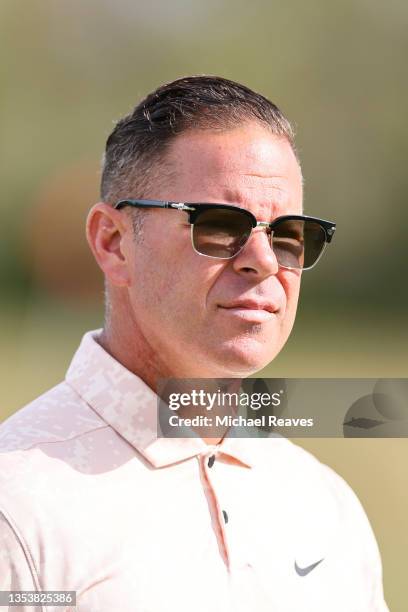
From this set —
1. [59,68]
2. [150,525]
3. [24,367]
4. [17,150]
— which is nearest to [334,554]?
[150,525]

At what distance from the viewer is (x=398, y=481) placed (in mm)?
9781

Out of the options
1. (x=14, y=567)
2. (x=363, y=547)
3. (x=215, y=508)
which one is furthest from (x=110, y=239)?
(x=363, y=547)

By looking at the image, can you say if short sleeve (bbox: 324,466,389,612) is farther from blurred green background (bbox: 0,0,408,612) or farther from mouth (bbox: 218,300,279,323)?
blurred green background (bbox: 0,0,408,612)

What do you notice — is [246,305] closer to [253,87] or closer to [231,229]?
[231,229]

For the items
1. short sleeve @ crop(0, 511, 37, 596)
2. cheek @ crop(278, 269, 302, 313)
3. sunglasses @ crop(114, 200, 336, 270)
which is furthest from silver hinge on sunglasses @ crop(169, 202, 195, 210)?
short sleeve @ crop(0, 511, 37, 596)

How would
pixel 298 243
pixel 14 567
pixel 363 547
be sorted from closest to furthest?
pixel 14 567, pixel 298 243, pixel 363 547

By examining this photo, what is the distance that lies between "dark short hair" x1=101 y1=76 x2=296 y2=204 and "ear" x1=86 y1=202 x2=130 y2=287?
0.04 m

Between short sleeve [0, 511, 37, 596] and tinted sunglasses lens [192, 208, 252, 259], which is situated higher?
tinted sunglasses lens [192, 208, 252, 259]

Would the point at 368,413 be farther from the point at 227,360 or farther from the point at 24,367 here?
the point at 24,367

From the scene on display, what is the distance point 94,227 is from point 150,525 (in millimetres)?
680

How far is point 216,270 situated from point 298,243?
0.73 feet

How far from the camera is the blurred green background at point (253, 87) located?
19.7 meters

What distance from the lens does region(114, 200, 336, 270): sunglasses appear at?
6.50 ft

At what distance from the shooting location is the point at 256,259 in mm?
2002
